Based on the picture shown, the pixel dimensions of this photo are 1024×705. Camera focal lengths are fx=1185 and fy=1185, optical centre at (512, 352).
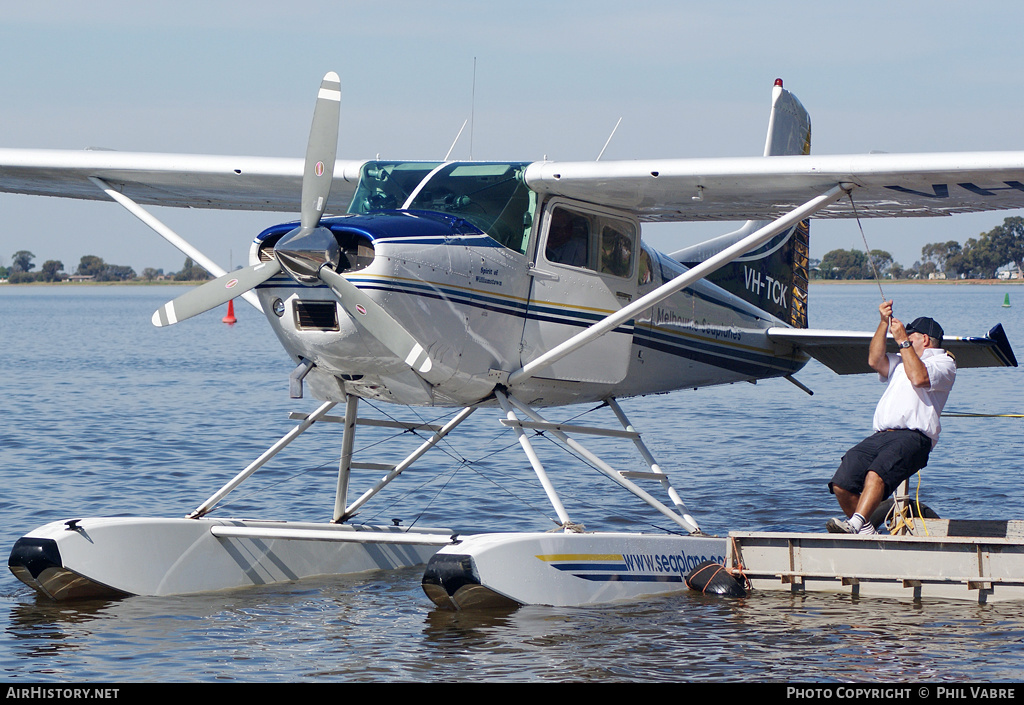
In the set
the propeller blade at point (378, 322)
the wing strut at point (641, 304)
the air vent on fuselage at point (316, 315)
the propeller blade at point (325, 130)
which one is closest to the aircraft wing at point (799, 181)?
the wing strut at point (641, 304)

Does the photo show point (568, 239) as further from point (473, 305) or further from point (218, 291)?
point (218, 291)

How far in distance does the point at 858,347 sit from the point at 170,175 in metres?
5.61

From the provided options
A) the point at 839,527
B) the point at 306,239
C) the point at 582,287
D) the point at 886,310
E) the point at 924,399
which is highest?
the point at 306,239

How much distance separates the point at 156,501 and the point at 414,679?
20.0 feet

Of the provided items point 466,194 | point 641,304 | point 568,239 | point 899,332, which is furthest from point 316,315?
point 899,332

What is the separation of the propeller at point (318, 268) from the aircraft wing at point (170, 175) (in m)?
1.69

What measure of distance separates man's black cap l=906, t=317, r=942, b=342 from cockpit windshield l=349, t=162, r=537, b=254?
259cm

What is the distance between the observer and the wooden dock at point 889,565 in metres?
7.32

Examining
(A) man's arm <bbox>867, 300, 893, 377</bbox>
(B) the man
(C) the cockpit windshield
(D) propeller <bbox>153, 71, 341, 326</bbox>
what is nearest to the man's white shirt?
(B) the man

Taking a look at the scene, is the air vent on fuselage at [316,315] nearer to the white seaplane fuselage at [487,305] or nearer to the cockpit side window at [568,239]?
the white seaplane fuselage at [487,305]

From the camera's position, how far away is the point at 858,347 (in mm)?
9656

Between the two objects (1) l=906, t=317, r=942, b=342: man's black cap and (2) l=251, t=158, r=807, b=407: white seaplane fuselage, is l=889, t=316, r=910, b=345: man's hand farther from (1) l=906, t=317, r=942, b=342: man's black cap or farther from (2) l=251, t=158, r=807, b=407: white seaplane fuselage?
(2) l=251, t=158, r=807, b=407: white seaplane fuselage

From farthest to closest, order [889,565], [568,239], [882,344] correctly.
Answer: [568,239] → [882,344] → [889,565]

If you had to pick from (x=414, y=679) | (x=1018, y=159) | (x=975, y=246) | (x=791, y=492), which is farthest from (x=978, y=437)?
(x=975, y=246)
